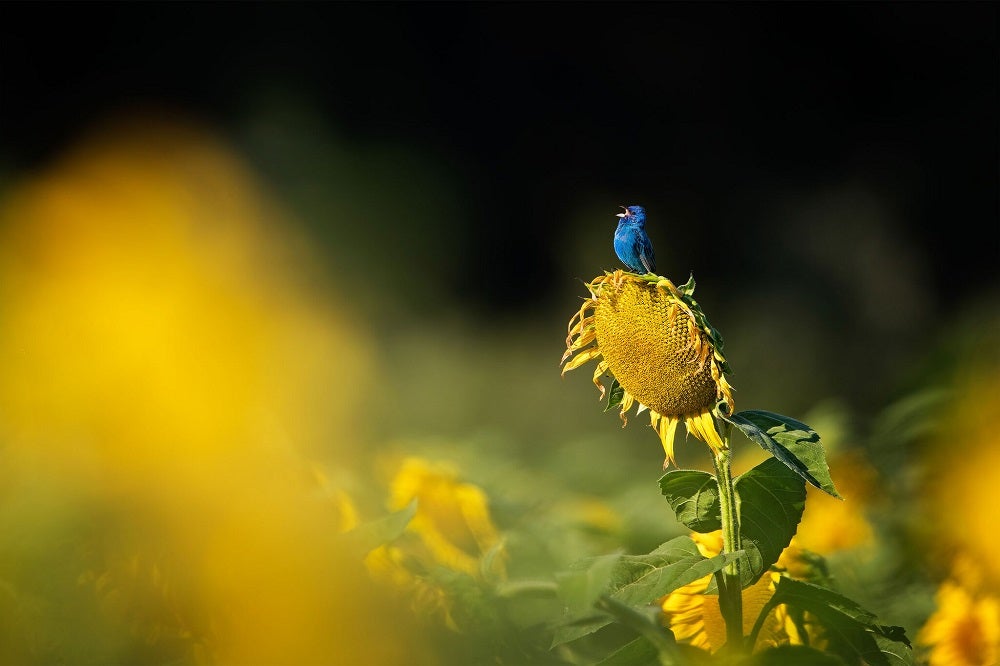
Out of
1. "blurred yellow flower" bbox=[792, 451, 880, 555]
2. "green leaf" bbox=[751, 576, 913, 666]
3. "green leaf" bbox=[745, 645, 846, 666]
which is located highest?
"blurred yellow flower" bbox=[792, 451, 880, 555]

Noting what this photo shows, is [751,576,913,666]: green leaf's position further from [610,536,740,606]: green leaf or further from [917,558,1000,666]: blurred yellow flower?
[917,558,1000,666]: blurred yellow flower

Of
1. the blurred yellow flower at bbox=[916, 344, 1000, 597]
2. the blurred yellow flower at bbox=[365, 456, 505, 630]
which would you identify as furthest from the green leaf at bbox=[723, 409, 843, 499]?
the blurred yellow flower at bbox=[916, 344, 1000, 597]

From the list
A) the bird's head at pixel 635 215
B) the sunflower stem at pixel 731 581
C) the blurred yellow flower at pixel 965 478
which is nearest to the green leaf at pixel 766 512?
the sunflower stem at pixel 731 581

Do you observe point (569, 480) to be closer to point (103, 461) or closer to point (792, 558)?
point (792, 558)

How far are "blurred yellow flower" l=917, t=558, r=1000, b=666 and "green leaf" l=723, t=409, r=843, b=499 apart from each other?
8.5 inches

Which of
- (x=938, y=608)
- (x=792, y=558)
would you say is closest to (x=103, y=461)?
(x=792, y=558)

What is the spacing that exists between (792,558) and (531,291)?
4.60 feet

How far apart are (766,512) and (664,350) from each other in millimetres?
79

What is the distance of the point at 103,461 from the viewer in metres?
0.36

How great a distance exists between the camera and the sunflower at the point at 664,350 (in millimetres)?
405

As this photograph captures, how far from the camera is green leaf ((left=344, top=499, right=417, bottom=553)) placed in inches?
14.7

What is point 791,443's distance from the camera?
15.9 inches

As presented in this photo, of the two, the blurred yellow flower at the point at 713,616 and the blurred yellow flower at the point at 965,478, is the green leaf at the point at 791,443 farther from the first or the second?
the blurred yellow flower at the point at 965,478

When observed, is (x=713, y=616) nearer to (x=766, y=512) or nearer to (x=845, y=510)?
(x=766, y=512)
